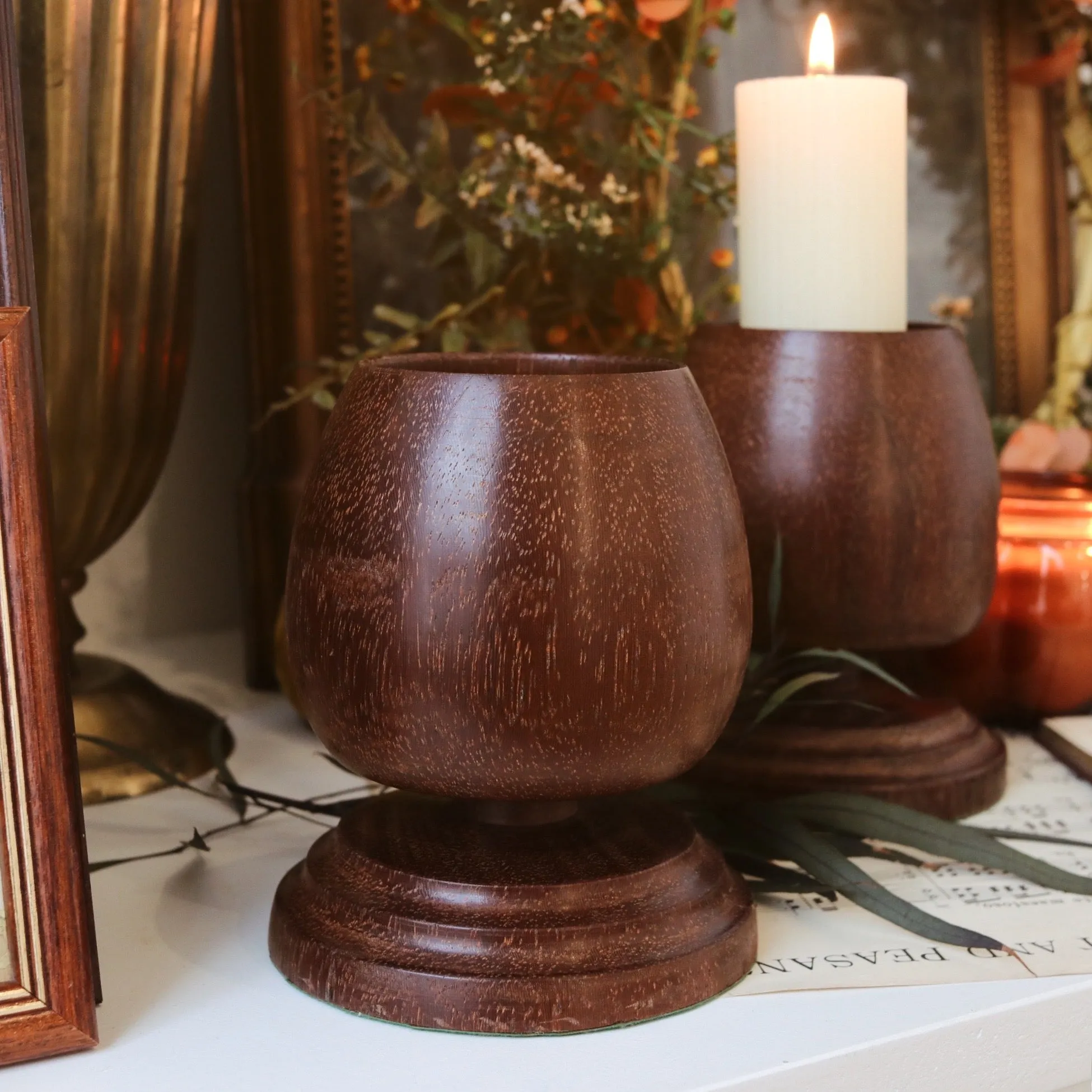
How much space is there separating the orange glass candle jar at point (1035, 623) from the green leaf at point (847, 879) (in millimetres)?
166

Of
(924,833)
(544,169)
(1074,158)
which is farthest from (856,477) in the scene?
(1074,158)

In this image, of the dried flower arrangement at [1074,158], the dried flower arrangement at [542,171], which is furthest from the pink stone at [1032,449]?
the dried flower arrangement at [542,171]

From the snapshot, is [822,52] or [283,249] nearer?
[822,52]

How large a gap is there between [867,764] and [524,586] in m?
0.21

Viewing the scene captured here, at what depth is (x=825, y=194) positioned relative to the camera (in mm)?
533

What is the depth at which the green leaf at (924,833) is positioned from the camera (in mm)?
465

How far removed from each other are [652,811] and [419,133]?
373 mm

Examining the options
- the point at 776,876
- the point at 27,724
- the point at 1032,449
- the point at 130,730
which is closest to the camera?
the point at 27,724

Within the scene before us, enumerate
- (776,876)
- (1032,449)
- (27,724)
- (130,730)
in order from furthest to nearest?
(1032,449), (130,730), (776,876), (27,724)

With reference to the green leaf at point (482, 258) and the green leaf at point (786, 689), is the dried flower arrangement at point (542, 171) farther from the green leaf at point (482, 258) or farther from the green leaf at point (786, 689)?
the green leaf at point (786, 689)

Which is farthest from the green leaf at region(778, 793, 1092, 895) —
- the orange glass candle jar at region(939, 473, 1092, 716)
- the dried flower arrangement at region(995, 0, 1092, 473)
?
the dried flower arrangement at region(995, 0, 1092, 473)

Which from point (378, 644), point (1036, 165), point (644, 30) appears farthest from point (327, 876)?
point (1036, 165)

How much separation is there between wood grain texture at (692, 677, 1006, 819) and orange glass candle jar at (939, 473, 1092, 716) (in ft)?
0.25

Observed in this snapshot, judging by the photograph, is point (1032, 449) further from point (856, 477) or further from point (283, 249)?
point (283, 249)
